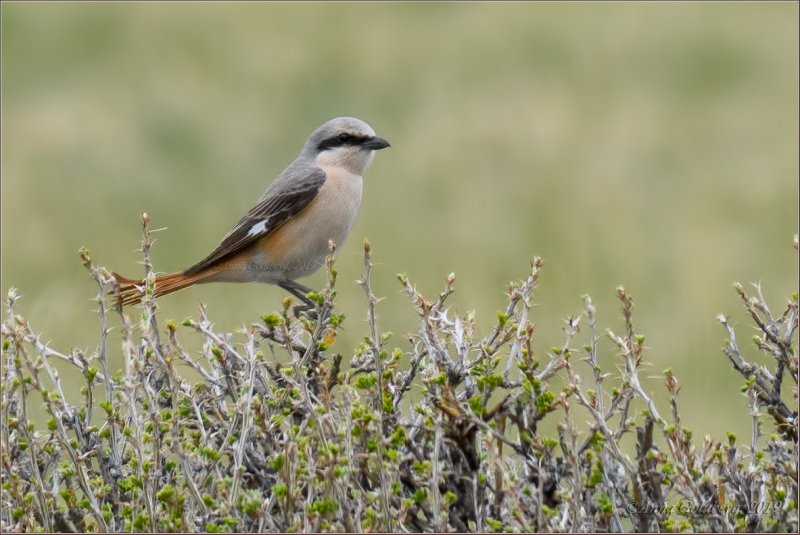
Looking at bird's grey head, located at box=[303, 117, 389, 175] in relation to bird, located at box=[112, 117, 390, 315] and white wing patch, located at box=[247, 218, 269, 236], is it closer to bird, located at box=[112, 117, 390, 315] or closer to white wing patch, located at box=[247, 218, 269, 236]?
bird, located at box=[112, 117, 390, 315]

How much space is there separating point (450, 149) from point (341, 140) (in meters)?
4.84

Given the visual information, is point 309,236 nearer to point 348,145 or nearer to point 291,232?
point 291,232

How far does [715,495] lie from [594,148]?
794 cm

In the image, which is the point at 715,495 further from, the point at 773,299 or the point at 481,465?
the point at 773,299

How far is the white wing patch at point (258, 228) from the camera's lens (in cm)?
540

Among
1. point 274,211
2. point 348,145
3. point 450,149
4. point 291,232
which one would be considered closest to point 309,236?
point 291,232

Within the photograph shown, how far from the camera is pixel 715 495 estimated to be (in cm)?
277

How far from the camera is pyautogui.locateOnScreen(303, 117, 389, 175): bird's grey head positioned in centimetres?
559

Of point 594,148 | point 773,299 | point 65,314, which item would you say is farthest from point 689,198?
point 65,314

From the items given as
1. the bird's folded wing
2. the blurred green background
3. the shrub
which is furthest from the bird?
the shrub

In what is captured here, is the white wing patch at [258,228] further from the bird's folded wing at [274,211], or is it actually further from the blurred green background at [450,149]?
the blurred green background at [450,149]

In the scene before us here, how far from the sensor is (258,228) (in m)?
5.41

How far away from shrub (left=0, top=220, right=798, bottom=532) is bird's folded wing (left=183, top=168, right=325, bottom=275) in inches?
83.0

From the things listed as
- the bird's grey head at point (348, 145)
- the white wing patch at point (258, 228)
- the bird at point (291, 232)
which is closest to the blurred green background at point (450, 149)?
the bird at point (291, 232)
